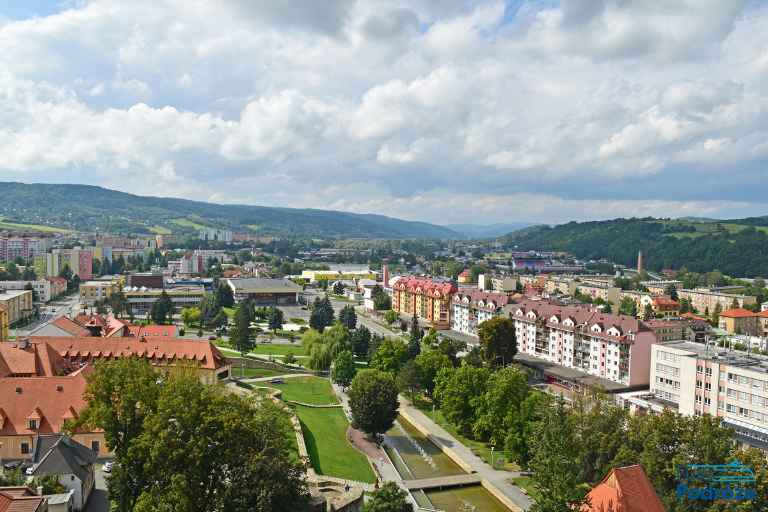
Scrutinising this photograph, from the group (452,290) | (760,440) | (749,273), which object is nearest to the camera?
(760,440)

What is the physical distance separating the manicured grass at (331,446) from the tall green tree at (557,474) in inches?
472

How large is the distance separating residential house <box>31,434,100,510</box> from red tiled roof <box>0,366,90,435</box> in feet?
10.2

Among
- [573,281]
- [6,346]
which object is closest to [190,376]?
[6,346]

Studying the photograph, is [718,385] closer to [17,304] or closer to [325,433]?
[325,433]

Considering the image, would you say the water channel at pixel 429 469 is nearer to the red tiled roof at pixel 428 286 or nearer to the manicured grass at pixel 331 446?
the manicured grass at pixel 331 446

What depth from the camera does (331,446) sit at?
36.6 metres

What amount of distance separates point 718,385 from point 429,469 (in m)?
18.1

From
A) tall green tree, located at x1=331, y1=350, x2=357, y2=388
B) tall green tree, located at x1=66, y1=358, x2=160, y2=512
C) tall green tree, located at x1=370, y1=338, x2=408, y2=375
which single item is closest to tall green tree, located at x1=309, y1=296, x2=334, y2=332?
tall green tree, located at x1=370, y1=338, x2=408, y2=375

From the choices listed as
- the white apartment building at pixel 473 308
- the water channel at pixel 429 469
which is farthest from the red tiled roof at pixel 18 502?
the white apartment building at pixel 473 308

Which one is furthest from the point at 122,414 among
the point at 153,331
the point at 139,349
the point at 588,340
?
the point at 588,340

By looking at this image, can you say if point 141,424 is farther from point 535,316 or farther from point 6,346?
point 535,316

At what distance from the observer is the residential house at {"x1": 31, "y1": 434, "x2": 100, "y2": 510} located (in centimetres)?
2372

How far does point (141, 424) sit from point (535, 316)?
1867 inches

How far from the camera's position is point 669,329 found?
53500mm
